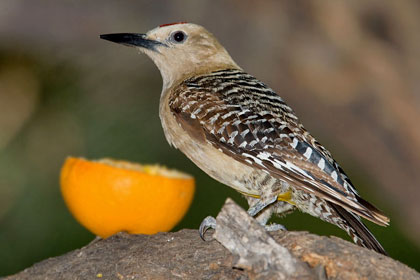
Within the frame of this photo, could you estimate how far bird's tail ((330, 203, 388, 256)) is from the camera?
6.09 ft

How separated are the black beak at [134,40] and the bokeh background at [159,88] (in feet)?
2.14

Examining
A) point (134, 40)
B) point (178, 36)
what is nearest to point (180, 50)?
point (178, 36)

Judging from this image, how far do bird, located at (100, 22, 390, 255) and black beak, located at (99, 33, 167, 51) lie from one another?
0.02 m

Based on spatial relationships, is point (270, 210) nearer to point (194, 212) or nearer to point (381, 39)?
point (194, 212)

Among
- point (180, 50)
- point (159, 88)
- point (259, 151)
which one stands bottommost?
point (159, 88)

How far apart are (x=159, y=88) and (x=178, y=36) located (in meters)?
1.10

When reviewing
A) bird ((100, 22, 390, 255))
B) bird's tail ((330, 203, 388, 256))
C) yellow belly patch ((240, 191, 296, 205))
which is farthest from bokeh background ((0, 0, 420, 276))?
bird's tail ((330, 203, 388, 256))

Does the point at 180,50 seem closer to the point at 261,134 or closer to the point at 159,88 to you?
the point at 261,134

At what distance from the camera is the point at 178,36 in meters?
2.42

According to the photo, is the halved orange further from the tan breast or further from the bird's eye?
the bird's eye

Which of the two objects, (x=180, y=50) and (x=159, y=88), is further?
(x=159, y=88)

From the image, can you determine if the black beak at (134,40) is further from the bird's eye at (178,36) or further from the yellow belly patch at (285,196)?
the yellow belly patch at (285,196)

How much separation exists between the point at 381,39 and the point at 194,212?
4.22 feet

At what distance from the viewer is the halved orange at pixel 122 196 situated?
1.90 metres
